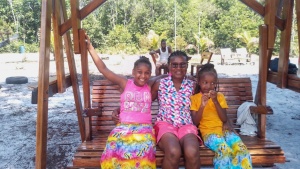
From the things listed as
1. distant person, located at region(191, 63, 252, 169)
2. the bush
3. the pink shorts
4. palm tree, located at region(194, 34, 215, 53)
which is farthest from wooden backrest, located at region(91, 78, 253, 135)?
the bush

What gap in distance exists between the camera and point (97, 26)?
90.8ft

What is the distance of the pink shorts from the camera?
280 cm

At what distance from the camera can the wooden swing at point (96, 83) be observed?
9.15 feet

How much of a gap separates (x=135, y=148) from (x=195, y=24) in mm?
24557

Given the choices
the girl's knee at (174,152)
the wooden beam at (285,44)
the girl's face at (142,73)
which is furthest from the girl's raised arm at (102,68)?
the wooden beam at (285,44)

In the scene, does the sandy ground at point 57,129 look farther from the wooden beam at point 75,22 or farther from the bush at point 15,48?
the bush at point 15,48

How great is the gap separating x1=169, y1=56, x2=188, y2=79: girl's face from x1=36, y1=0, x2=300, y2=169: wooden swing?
0.76 metres

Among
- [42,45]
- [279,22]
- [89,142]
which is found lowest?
[89,142]

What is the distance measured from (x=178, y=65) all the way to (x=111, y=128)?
44.6 inches

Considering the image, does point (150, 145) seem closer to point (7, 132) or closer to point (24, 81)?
point (7, 132)

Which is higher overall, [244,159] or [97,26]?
[97,26]

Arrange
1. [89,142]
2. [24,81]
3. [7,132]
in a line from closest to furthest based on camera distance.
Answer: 1. [89,142]
2. [7,132]
3. [24,81]

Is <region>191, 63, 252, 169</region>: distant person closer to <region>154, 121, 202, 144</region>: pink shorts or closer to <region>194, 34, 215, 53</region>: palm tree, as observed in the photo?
<region>154, 121, 202, 144</region>: pink shorts

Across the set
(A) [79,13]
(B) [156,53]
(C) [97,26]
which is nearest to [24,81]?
(B) [156,53]
